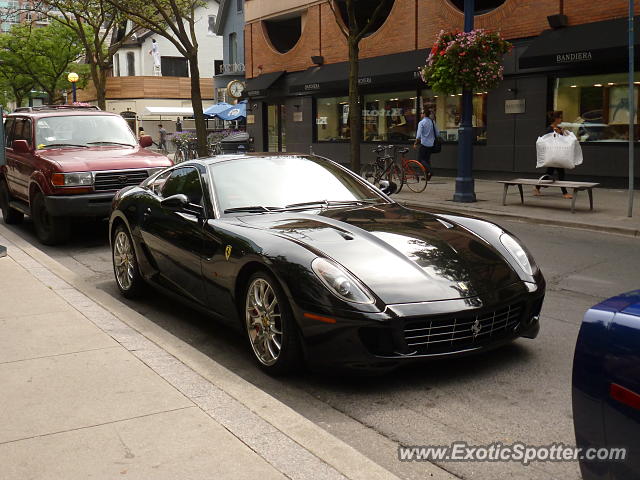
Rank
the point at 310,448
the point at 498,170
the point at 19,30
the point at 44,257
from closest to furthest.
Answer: the point at 310,448
the point at 44,257
the point at 498,170
the point at 19,30

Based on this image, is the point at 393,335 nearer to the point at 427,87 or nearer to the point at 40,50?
the point at 427,87

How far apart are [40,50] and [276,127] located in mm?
28079

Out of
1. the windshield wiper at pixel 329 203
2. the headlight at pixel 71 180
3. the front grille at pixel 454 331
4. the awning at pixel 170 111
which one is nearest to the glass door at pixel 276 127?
the headlight at pixel 71 180

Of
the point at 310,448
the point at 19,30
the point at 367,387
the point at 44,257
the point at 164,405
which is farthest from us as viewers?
the point at 19,30

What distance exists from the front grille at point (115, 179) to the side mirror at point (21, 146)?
1.56 meters

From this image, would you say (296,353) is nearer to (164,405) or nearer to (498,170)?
(164,405)

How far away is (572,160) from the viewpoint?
50.9 feet

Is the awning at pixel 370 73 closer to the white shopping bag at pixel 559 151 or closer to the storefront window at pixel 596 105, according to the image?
the storefront window at pixel 596 105

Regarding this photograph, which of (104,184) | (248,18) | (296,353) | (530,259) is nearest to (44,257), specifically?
(104,184)

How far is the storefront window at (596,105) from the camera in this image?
17938 mm

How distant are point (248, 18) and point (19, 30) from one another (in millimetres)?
25443

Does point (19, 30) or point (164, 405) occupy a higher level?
point (19, 30)

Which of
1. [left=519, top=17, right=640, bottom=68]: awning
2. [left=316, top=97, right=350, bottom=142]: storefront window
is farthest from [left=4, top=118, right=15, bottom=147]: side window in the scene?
[left=316, top=97, right=350, bottom=142]: storefront window

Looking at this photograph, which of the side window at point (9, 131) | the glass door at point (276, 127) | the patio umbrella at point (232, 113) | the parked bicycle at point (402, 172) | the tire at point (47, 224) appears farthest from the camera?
the patio umbrella at point (232, 113)
